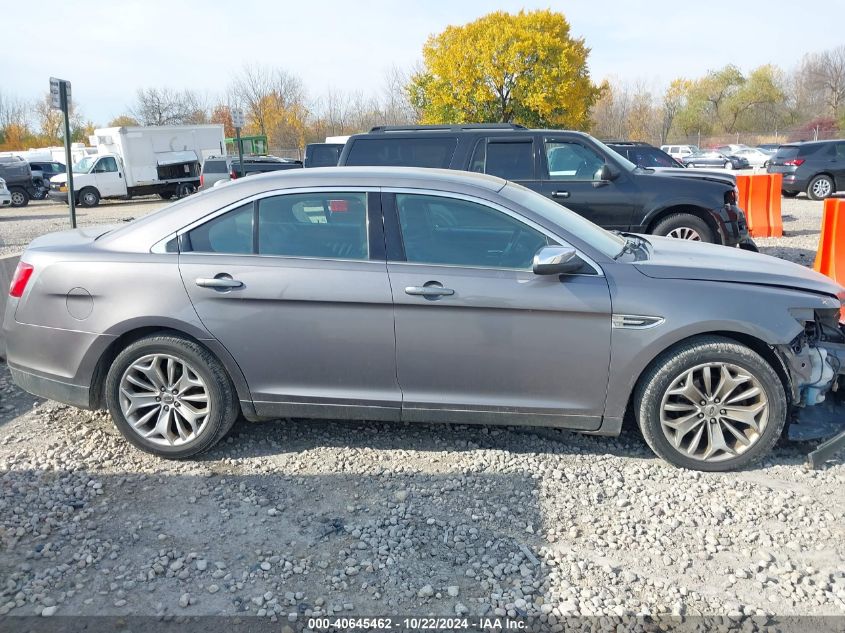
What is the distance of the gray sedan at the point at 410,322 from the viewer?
375 centimetres

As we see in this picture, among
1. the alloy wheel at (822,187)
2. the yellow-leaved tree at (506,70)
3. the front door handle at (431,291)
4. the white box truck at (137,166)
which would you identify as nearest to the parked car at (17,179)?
the white box truck at (137,166)

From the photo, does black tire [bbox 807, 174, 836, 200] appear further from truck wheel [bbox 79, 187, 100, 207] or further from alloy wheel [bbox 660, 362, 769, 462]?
truck wheel [bbox 79, 187, 100, 207]

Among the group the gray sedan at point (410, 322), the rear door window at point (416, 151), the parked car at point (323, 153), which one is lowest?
the gray sedan at point (410, 322)

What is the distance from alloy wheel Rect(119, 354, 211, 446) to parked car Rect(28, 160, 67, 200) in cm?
2973

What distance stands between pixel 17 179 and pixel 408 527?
27.6m

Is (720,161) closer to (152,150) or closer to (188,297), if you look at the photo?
(152,150)

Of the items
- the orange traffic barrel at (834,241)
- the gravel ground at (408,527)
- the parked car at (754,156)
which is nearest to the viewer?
the gravel ground at (408,527)

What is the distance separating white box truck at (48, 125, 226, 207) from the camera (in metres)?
26.4

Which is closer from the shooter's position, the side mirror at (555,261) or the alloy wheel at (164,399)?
the side mirror at (555,261)

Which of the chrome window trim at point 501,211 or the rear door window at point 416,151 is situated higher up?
the rear door window at point 416,151

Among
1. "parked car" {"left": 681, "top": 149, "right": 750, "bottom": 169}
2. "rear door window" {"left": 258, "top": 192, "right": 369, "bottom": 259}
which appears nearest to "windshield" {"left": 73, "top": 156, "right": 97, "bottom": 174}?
"rear door window" {"left": 258, "top": 192, "right": 369, "bottom": 259}

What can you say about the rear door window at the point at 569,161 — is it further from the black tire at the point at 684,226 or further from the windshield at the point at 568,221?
the windshield at the point at 568,221

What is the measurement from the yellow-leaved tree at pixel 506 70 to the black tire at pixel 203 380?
27.8m

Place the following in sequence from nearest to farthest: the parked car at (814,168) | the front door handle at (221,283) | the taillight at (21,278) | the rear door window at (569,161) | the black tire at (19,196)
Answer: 1. the front door handle at (221,283)
2. the taillight at (21,278)
3. the rear door window at (569,161)
4. the parked car at (814,168)
5. the black tire at (19,196)
